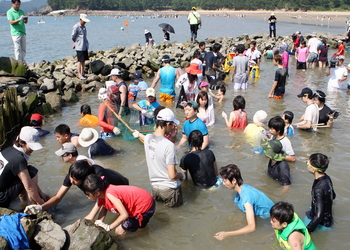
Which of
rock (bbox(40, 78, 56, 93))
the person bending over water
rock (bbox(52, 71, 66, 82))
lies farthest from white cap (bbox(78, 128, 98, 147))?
rock (bbox(52, 71, 66, 82))

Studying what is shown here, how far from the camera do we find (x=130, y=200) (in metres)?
4.21

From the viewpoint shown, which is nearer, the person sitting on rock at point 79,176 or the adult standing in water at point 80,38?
the person sitting on rock at point 79,176

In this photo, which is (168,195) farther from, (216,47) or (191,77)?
(216,47)

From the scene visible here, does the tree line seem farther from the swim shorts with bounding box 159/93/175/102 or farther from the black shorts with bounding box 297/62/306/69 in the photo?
the swim shorts with bounding box 159/93/175/102

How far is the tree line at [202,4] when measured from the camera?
69.8 metres

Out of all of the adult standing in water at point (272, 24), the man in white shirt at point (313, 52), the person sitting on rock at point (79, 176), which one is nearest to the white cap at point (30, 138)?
the person sitting on rock at point (79, 176)

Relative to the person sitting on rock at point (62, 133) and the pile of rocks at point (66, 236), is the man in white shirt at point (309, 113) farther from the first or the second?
the pile of rocks at point (66, 236)

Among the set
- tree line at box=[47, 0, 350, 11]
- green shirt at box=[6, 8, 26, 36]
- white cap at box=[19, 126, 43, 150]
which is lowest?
white cap at box=[19, 126, 43, 150]

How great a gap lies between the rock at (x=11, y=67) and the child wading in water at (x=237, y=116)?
24.0ft

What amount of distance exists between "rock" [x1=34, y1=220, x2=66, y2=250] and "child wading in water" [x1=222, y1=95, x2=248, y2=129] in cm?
461

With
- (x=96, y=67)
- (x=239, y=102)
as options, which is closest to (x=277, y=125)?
(x=239, y=102)

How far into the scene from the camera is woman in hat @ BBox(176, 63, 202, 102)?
8703mm

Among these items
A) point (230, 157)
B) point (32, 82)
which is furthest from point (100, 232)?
point (32, 82)

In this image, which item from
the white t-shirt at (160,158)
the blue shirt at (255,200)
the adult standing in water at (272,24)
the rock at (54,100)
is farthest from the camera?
the adult standing in water at (272,24)
